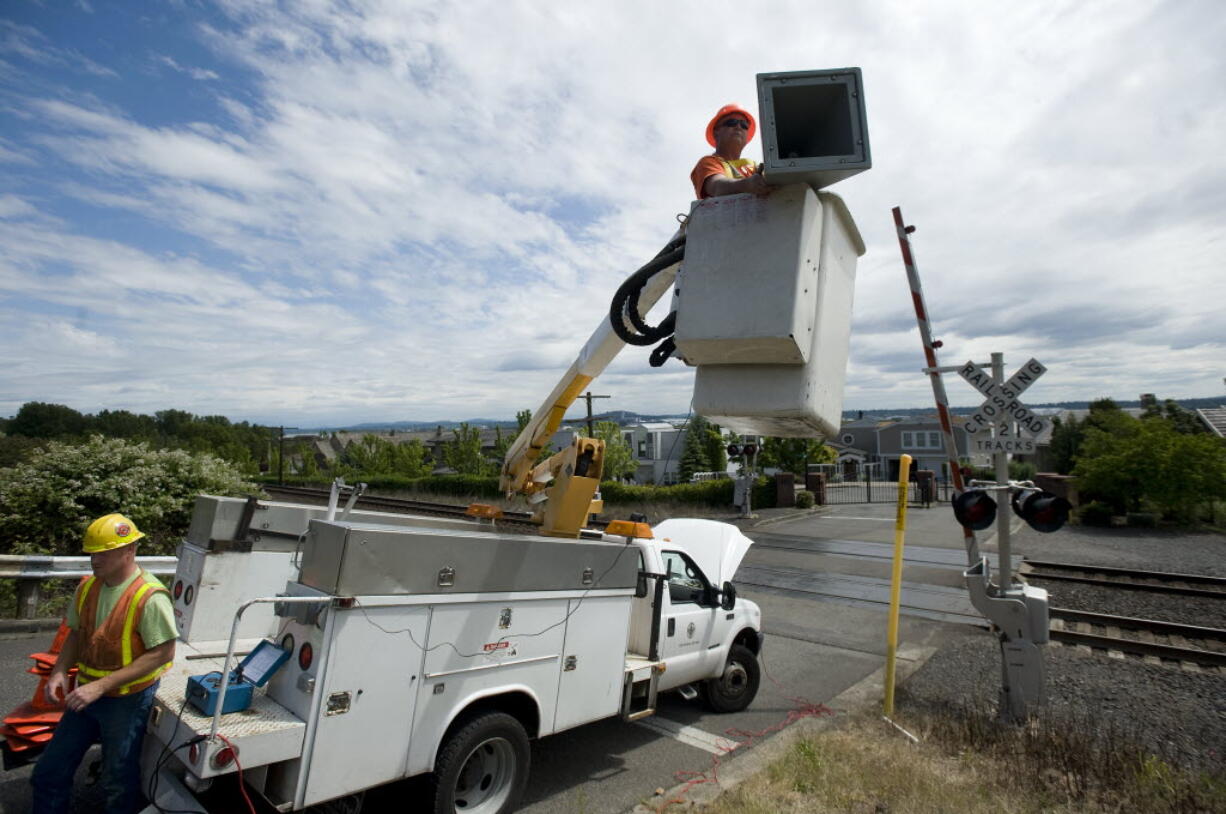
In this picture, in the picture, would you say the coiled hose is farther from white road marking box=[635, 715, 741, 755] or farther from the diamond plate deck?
white road marking box=[635, 715, 741, 755]

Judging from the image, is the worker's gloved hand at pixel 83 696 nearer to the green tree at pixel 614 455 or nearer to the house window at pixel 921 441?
the green tree at pixel 614 455

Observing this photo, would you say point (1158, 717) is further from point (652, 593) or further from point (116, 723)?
point (116, 723)

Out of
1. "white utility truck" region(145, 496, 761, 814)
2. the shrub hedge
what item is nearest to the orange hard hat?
"white utility truck" region(145, 496, 761, 814)

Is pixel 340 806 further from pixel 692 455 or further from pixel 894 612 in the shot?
pixel 692 455

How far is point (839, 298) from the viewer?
3.37m

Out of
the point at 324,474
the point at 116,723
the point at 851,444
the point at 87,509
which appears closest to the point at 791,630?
the point at 116,723

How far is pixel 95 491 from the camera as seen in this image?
31.4 ft

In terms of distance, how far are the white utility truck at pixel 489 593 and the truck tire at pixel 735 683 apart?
1.33 metres

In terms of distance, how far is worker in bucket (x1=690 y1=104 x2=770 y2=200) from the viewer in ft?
11.0

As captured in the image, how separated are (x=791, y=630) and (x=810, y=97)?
27.5 ft

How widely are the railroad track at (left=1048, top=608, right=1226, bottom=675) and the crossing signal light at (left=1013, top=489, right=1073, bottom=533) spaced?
3.58 m

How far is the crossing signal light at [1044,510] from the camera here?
5.75 m

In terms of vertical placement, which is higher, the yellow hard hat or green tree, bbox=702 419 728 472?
green tree, bbox=702 419 728 472

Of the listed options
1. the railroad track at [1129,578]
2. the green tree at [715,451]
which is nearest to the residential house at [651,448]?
the green tree at [715,451]
